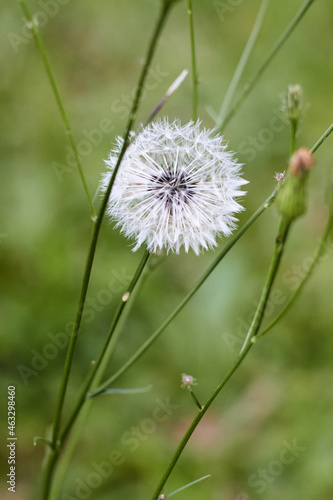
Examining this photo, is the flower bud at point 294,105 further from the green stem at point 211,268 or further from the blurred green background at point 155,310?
the blurred green background at point 155,310

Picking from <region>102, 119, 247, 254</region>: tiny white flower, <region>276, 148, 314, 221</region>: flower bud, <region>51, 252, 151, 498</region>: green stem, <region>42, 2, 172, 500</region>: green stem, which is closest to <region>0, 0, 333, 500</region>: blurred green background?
<region>51, 252, 151, 498</region>: green stem

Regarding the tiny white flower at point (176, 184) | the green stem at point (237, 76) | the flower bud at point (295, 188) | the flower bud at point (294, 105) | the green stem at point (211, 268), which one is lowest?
the flower bud at point (295, 188)

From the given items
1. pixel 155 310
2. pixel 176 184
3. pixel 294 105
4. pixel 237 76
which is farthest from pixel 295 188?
pixel 155 310

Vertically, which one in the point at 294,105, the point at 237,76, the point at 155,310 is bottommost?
the point at 294,105

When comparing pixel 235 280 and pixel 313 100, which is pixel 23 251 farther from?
pixel 313 100

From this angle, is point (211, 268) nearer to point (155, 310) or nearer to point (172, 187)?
point (172, 187)

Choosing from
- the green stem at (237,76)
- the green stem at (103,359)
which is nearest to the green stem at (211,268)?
the green stem at (103,359)
